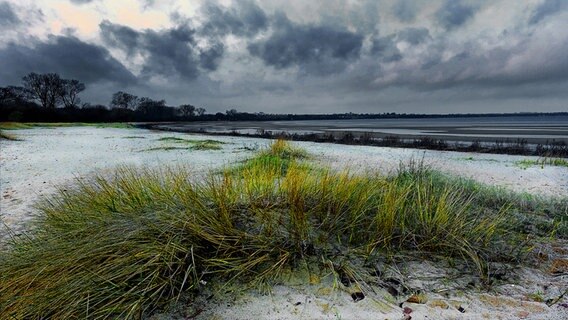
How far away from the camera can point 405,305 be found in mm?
2521

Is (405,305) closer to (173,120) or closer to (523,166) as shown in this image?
(523,166)

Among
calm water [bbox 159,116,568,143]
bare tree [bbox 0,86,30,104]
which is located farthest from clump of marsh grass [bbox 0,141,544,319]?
bare tree [bbox 0,86,30,104]

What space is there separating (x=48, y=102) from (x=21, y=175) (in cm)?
8381

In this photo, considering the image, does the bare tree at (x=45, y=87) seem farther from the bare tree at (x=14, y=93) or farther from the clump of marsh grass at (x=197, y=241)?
the clump of marsh grass at (x=197, y=241)

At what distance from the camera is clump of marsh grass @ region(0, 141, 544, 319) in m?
2.43

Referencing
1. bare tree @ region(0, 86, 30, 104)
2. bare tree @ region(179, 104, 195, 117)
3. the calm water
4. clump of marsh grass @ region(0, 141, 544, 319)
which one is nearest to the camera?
clump of marsh grass @ region(0, 141, 544, 319)

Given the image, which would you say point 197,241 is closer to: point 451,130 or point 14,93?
point 451,130

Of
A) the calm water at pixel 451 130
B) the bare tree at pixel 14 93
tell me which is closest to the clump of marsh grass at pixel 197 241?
the calm water at pixel 451 130

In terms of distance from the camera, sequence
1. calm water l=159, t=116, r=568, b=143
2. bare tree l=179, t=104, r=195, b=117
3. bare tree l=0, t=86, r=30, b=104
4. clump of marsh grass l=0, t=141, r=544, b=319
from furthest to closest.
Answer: bare tree l=179, t=104, r=195, b=117, bare tree l=0, t=86, r=30, b=104, calm water l=159, t=116, r=568, b=143, clump of marsh grass l=0, t=141, r=544, b=319

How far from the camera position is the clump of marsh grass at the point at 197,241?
7.98ft

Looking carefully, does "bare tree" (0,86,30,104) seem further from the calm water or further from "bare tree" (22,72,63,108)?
the calm water

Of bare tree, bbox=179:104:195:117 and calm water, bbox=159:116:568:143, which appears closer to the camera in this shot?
calm water, bbox=159:116:568:143

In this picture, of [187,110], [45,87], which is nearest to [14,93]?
[45,87]

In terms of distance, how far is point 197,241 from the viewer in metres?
3.08
